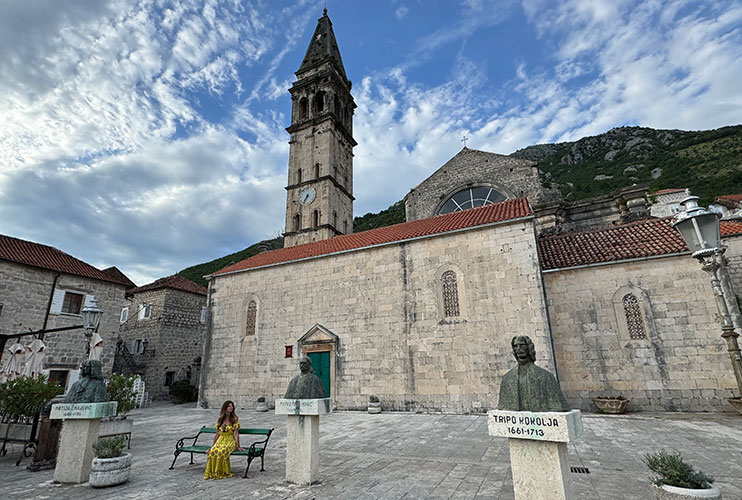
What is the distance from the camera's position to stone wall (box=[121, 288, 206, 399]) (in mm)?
24094

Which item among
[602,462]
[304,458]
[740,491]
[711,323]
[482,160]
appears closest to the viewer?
[740,491]

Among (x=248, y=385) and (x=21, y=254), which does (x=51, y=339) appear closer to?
(x=21, y=254)

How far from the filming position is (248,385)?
16.1m

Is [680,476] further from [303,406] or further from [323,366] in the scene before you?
Result: [323,366]

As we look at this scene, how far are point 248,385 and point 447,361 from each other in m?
9.35

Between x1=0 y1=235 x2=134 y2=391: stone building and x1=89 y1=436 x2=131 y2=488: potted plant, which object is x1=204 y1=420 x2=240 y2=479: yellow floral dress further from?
x1=0 y1=235 x2=134 y2=391: stone building

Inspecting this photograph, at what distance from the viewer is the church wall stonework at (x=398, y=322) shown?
1223 cm

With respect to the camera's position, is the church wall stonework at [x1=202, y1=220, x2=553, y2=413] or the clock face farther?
the clock face

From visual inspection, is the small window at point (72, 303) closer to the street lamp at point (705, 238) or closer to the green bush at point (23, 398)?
the green bush at point (23, 398)

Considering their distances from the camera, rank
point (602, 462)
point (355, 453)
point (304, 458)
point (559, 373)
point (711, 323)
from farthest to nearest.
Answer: point (559, 373)
point (711, 323)
point (355, 453)
point (602, 462)
point (304, 458)

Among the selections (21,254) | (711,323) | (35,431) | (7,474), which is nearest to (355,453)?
(7,474)

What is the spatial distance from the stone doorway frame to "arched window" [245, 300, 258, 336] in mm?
3021

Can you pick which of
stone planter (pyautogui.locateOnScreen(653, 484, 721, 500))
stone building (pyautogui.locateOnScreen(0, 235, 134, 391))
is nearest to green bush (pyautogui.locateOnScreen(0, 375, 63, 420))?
stone building (pyautogui.locateOnScreen(0, 235, 134, 391))

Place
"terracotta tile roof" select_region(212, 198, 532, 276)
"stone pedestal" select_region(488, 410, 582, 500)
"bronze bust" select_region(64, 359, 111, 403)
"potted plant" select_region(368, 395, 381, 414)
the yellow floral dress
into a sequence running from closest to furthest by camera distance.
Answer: "stone pedestal" select_region(488, 410, 582, 500) < the yellow floral dress < "bronze bust" select_region(64, 359, 111, 403) < "potted plant" select_region(368, 395, 381, 414) < "terracotta tile roof" select_region(212, 198, 532, 276)
